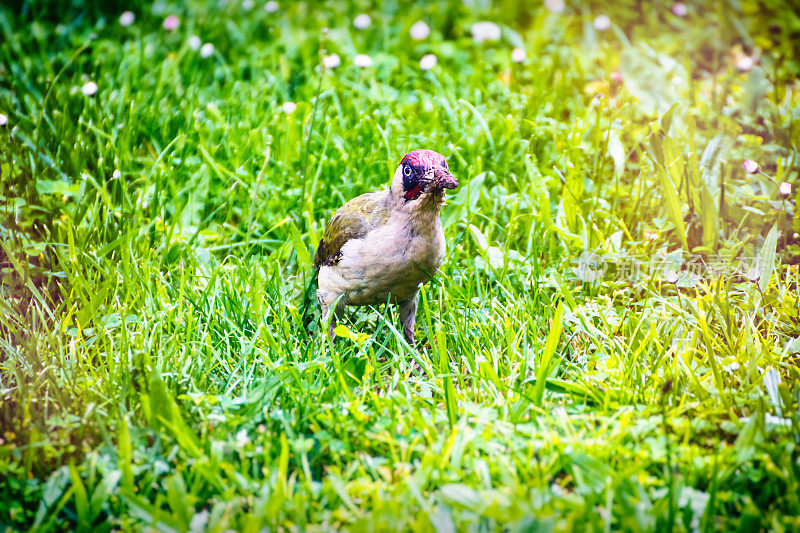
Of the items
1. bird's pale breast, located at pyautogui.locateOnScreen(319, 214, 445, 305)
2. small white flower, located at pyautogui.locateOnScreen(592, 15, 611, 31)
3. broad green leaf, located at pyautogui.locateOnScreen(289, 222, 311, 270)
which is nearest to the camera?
bird's pale breast, located at pyautogui.locateOnScreen(319, 214, 445, 305)

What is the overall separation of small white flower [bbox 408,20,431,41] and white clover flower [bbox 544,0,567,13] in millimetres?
1324

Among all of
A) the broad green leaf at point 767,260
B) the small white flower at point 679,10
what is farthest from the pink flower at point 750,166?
the small white flower at point 679,10

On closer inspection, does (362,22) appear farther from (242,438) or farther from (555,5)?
(242,438)

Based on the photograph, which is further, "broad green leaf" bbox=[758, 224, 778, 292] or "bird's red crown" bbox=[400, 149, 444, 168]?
"broad green leaf" bbox=[758, 224, 778, 292]

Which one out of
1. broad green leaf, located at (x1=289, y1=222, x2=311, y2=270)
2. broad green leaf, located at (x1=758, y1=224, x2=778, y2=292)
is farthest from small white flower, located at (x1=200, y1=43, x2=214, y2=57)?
broad green leaf, located at (x1=758, y1=224, x2=778, y2=292)

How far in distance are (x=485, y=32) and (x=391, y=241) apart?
3.96 meters

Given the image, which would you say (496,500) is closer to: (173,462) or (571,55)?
(173,462)

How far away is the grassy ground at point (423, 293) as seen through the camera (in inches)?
104

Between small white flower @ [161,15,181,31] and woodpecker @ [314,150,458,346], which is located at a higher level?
small white flower @ [161,15,181,31]

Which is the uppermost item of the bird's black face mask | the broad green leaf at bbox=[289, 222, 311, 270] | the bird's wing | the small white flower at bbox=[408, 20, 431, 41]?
the small white flower at bbox=[408, 20, 431, 41]

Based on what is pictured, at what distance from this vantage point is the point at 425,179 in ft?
10.8

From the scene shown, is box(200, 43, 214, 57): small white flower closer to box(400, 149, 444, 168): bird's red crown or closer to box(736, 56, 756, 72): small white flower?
box(400, 149, 444, 168): bird's red crown

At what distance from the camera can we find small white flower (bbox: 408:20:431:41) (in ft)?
22.1

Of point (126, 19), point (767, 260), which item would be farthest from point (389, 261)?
point (126, 19)
